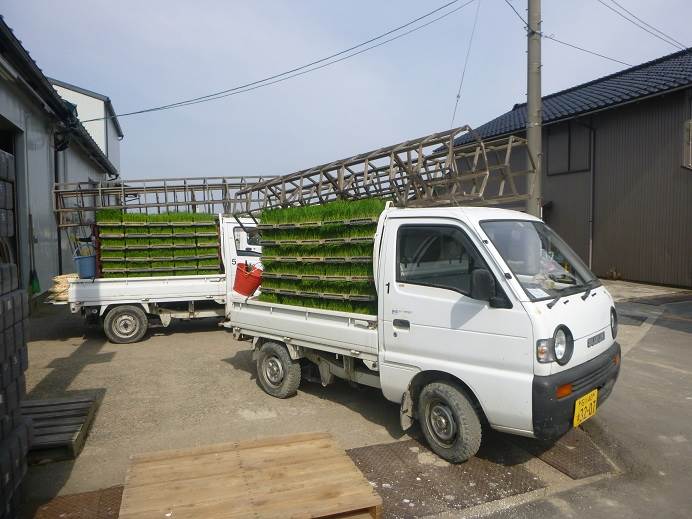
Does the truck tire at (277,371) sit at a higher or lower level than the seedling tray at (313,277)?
lower

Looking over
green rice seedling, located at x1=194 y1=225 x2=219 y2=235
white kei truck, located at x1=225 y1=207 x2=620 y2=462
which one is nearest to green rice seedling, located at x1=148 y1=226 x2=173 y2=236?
green rice seedling, located at x1=194 y1=225 x2=219 y2=235

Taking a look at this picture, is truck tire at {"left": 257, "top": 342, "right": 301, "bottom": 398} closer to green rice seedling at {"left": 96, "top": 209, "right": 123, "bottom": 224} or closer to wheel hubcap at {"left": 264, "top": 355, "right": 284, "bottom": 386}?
wheel hubcap at {"left": 264, "top": 355, "right": 284, "bottom": 386}

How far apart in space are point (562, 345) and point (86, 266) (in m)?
8.29

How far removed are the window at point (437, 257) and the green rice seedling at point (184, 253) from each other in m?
6.38

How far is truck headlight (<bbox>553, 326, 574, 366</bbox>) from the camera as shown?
367 centimetres

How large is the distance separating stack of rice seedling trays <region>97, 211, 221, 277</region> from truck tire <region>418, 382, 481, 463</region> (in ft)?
22.1

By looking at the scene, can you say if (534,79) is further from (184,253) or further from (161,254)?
(161,254)

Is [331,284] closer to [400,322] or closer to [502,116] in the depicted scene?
[400,322]

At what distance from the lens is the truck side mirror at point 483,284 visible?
3.80m

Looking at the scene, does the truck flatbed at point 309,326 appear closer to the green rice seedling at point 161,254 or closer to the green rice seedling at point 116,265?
the green rice seedling at point 161,254

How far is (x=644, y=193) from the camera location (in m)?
14.4

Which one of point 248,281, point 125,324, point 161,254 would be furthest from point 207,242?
point 248,281

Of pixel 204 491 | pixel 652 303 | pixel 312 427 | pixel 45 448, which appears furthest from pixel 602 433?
pixel 652 303

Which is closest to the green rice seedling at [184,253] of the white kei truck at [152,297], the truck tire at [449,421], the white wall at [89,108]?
the white kei truck at [152,297]
